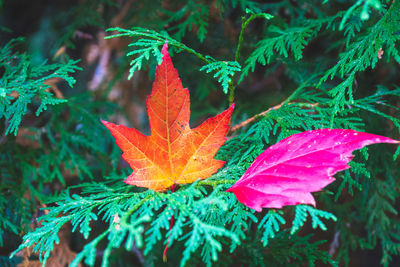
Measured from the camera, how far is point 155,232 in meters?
0.67

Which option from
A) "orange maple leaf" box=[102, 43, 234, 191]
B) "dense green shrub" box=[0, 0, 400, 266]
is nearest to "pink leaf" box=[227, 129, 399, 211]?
"dense green shrub" box=[0, 0, 400, 266]

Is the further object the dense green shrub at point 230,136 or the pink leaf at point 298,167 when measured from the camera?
the dense green shrub at point 230,136

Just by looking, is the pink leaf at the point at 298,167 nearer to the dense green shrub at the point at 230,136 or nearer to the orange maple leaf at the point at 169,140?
the dense green shrub at the point at 230,136

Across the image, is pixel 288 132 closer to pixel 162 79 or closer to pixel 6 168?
pixel 162 79

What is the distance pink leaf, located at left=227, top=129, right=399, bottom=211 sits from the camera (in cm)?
71

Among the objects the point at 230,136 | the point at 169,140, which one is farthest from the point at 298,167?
the point at 230,136

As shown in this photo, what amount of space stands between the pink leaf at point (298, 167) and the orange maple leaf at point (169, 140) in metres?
0.14

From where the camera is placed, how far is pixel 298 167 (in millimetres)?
750

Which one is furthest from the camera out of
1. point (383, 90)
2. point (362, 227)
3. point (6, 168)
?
point (362, 227)

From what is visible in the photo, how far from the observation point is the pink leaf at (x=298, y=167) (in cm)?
71

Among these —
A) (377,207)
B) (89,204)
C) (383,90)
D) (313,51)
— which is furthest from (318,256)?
(313,51)

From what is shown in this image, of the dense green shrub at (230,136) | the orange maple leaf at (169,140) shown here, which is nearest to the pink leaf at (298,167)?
the dense green shrub at (230,136)

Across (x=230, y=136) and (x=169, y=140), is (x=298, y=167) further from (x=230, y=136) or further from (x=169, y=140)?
(x=230, y=136)

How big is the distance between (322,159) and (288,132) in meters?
0.22
